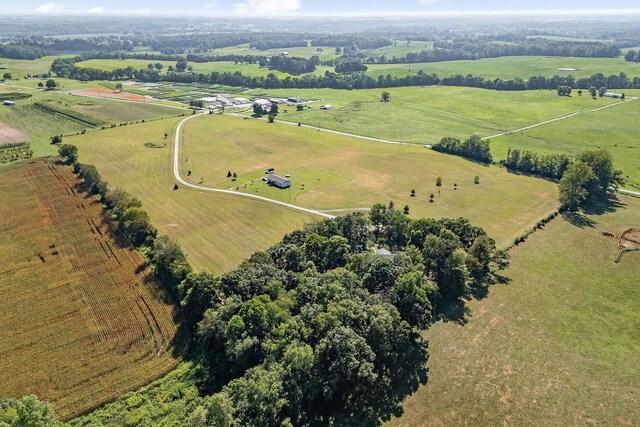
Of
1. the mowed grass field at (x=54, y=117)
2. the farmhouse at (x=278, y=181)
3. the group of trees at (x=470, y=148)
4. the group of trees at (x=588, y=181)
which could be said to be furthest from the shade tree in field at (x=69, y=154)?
the group of trees at (x=588, y=181)

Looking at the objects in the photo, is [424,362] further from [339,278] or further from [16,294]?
[16,294]

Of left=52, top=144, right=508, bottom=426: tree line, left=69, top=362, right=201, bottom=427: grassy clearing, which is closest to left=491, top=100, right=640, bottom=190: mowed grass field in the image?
left=52, top=144, right=508, bottom=426: tree line

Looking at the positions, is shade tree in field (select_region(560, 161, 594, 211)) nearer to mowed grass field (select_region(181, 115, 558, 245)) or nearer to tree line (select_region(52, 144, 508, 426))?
mowed grass field (select_region(181, 115, 558, 245))

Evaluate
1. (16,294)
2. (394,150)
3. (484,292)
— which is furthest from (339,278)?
(394,150)

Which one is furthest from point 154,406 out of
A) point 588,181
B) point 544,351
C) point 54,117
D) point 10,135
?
point 54,117

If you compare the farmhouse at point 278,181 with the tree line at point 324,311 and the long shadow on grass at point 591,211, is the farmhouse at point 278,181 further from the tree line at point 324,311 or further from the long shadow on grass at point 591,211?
the long shadow on grass at point 591,211
